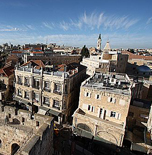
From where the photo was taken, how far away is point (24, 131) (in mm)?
14852

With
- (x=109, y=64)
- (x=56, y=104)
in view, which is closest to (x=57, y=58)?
(x=109, y=64)

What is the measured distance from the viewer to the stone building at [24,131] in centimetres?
1364

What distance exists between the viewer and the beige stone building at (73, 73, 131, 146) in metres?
21.3

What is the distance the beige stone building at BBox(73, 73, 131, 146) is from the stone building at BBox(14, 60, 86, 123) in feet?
17.1

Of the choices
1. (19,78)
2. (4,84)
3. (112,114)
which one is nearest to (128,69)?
(112,114)

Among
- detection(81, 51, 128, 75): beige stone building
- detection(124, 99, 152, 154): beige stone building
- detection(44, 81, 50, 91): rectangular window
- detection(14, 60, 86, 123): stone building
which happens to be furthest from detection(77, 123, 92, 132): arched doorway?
detection(81, 51, 128, 75): beige stone building

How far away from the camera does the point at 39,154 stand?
1322cm

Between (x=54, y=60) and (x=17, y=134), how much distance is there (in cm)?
4627

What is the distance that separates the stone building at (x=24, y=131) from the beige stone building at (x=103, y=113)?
8.68m

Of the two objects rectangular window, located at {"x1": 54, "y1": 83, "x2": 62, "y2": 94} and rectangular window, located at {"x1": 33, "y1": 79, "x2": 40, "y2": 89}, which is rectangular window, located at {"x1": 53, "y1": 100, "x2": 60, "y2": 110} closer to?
rectangular window, located at {"x1": 54, "y1": 83, "x2": 62, "y2": 94}

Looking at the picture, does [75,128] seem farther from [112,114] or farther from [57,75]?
[57,75]

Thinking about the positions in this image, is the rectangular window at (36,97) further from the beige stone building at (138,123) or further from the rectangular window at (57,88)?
the beige stone building at (138,123)

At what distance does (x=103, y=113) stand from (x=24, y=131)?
15033 mm

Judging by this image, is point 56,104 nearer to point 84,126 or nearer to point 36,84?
point 36,84
